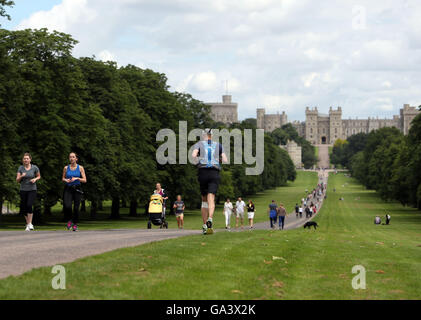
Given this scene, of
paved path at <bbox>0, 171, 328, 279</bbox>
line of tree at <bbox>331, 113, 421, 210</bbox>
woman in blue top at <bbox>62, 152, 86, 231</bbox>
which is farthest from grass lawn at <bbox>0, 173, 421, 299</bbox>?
line of tree at <bbox>331, 113, 421, 210</bbox>

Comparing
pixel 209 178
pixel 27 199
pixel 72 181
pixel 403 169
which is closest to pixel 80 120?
pixel 27 199

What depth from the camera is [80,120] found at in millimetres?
45781

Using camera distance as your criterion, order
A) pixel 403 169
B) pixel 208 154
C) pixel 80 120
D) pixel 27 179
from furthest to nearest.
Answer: pixel 403 169 → pixel 80 120 → pixel 27 179 → pixel 208 154

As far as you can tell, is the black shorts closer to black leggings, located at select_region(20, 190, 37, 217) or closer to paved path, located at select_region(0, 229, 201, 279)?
paved path, located at select_region(0, 229, 201, 279)

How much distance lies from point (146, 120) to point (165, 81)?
465 inches

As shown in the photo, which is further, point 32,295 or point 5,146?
point 5,146

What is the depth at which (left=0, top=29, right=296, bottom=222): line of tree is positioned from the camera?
130ft

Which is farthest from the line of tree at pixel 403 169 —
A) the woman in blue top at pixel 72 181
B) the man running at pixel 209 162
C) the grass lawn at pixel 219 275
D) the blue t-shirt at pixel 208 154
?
the grass lawn at pixel 219 275

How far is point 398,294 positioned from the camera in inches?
375

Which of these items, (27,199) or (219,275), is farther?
(27,199)

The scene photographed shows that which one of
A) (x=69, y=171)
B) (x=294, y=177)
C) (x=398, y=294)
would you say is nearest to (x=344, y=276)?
(x=398, y=294)

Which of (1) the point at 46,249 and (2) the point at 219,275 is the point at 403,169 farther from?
(2) the point at 219,275

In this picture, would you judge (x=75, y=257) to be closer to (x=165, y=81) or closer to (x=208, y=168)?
(x=208, y=168)

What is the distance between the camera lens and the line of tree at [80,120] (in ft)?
130
